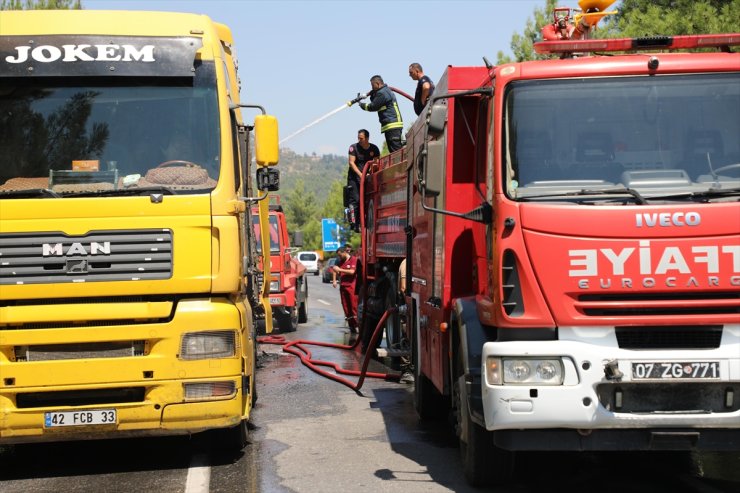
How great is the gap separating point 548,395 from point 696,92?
2137 millimetres

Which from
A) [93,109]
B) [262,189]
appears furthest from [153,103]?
[262,189]

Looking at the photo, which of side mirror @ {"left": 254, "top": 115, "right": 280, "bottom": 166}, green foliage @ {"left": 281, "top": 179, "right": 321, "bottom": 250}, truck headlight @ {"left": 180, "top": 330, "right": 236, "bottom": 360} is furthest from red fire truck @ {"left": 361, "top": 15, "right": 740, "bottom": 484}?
green foliage @ {"left": 281, "top": 179, "right": 321, "bottom": 250}

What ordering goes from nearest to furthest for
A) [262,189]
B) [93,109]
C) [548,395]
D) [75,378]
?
[548,395]
[75,378]
[93,109]
[262,189]

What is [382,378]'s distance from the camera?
1233 centimetres

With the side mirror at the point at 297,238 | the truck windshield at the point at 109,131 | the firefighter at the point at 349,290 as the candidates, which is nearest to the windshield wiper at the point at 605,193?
the truck windshield at the point at 109,131

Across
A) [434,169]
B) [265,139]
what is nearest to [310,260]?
[265,139]

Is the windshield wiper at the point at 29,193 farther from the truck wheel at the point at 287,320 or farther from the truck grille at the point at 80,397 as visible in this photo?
the truck wheel at the point at 287,320

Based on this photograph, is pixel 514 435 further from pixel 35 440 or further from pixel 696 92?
pixel 35 440

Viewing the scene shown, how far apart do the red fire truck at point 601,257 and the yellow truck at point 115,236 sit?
1.71 meters

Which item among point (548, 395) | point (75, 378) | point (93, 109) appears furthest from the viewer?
point (93, 109)

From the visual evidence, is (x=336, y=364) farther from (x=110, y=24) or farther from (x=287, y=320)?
(x=110, y=24)

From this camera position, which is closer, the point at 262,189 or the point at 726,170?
the point at 726,170

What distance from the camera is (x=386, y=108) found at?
1473cm

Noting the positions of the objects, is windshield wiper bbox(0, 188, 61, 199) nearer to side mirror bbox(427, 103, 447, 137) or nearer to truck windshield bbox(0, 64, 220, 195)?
truck windshield bbox(0, 64, 220, 195)
